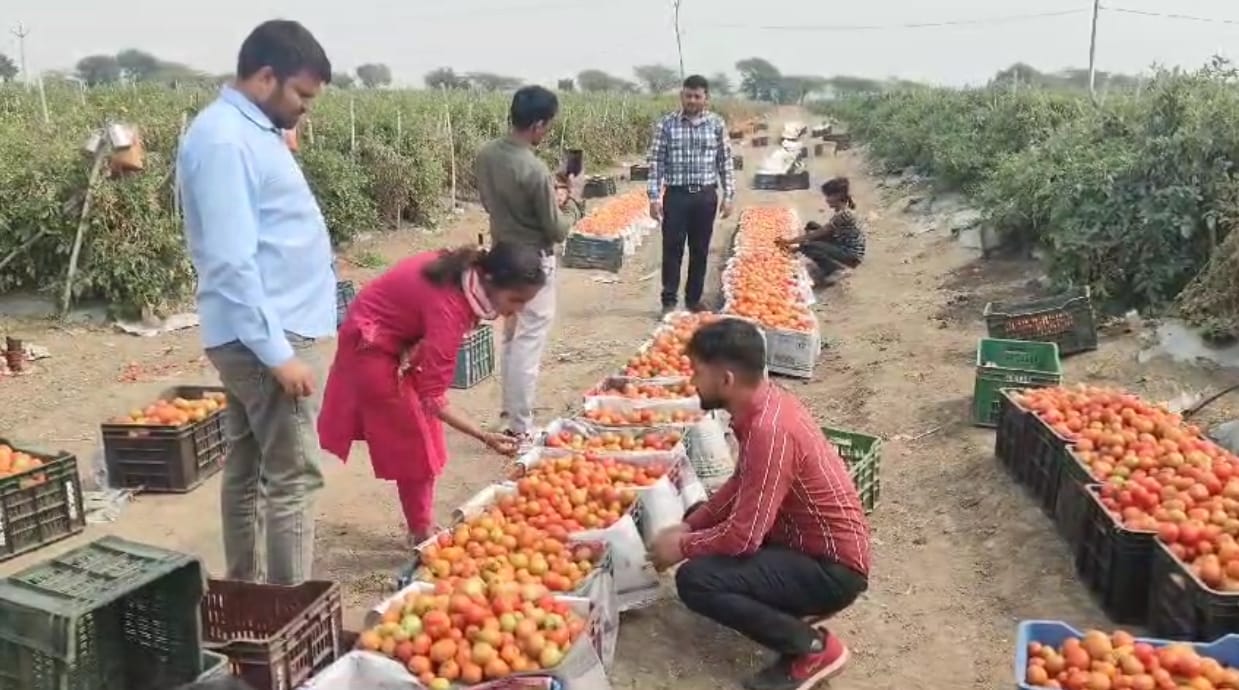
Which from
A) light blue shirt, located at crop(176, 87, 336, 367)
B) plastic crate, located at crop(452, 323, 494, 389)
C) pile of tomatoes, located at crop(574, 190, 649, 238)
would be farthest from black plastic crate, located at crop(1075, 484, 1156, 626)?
pile of tomatoes, located at crop(574, 190, 649, 238)

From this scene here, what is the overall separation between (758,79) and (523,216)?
100389 mm

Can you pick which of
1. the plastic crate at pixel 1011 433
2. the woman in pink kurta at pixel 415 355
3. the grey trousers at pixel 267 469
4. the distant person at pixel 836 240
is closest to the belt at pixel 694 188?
the distant person at pixel 836 240

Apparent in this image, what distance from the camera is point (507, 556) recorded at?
4.12 meters

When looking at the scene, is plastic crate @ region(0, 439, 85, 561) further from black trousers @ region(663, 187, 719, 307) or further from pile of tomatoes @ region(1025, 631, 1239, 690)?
black trousers @ region(663, 187, 719, 307)

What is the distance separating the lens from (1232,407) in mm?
7133

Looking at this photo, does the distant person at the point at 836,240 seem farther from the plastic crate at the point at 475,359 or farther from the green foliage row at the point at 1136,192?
the plastic crate at the point at 475,359

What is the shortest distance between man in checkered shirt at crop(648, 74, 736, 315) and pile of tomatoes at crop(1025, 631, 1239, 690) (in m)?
6.35

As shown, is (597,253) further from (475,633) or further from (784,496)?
(475,633)

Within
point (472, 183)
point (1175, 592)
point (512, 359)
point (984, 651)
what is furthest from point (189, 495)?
point (472, 183)

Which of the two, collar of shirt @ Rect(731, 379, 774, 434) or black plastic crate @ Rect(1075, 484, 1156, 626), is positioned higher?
collar of shirt @ Rect(731, 379, 774, 434)

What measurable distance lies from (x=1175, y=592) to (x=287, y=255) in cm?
358

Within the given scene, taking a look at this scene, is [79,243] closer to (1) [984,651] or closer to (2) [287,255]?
(2) [287,255]

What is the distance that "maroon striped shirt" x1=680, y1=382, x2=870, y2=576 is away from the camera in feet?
12.3

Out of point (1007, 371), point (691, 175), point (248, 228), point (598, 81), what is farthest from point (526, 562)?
point (598, 81)
